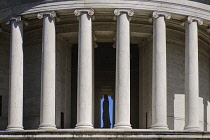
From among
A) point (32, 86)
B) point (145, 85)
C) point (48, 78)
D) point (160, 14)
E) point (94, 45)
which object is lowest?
point (32, 86)

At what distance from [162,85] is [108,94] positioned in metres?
31.5

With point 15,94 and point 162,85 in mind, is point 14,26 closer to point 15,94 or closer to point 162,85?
point 15,94

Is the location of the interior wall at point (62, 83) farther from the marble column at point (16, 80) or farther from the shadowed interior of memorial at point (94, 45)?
the marble column at point (16, 80)

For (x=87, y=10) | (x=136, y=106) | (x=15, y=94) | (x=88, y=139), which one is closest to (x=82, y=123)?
(x=88, y=139)

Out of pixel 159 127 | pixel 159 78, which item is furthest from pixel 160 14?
pixel 159 127

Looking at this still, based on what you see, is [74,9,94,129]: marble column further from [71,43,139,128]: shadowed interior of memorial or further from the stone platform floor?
[71,43,139,128]: shadowed interior of memorial

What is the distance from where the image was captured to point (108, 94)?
352 feet

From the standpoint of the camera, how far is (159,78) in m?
76.9

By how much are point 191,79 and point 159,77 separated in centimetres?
499

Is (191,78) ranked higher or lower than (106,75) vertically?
lower

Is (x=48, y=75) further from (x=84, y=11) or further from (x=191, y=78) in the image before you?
(x=191, y=78)

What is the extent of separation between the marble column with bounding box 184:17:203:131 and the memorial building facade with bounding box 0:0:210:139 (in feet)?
0.45

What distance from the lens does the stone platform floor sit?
7112cm

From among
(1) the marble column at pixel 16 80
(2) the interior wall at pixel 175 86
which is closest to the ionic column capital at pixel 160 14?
(2) the interior wall at pixel 175 86
